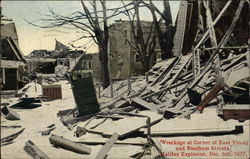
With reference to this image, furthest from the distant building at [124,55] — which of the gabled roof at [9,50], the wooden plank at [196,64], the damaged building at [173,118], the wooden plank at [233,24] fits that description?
the wooden plank at [233,24]

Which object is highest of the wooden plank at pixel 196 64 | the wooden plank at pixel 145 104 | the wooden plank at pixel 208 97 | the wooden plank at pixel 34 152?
the wooden plank at pixel 196 64

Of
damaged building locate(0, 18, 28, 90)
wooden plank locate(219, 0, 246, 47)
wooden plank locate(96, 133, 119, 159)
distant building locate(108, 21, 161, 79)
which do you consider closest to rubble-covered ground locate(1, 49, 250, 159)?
wooden plank locate(96, 133, 119, 159)

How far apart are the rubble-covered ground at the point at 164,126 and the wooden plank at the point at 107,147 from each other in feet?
0.34

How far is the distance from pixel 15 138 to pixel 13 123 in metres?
2.43

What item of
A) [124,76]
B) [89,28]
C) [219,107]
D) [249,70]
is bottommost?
[124,76]

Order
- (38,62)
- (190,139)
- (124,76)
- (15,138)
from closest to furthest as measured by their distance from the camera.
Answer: (190,139) → (15,138) → (124,76) → (38,62)

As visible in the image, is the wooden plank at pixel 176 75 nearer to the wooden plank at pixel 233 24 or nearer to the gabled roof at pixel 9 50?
the wooden plank at pixel 233 24

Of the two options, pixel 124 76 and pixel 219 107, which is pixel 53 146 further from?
pixel 124 76

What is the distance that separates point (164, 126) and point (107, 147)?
1688 mm

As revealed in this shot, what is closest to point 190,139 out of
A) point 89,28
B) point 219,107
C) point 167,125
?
point 167,125

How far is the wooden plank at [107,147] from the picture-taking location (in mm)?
6402

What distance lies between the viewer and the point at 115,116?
9281 millimetres

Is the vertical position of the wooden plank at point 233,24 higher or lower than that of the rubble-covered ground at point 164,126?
higher

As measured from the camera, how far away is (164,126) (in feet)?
24.8
